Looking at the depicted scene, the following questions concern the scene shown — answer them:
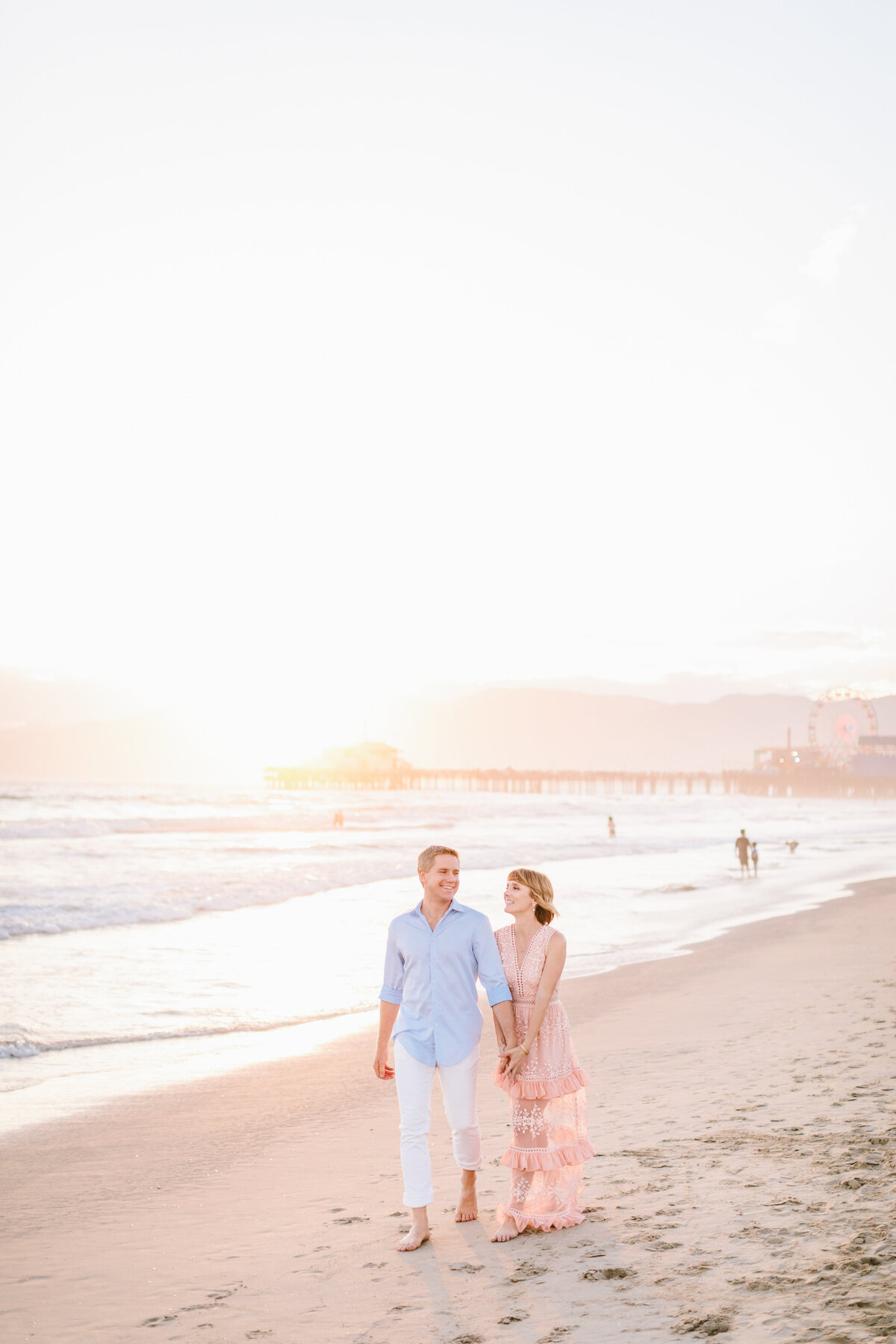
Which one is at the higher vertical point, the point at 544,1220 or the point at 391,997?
the point at 391,997

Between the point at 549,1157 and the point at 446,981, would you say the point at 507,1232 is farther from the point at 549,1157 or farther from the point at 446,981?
the point at 446,981

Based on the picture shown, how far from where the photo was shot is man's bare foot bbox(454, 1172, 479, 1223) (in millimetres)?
4148

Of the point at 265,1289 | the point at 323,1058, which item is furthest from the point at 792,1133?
the point at 323,1058

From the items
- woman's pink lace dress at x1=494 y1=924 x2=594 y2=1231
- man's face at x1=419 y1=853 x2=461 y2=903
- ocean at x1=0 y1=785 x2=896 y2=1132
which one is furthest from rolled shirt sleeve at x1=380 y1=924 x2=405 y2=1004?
ocean at x1=0 y1=785 x2=896 y2=1132

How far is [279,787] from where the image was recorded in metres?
131

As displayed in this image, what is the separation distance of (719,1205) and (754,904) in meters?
14.8

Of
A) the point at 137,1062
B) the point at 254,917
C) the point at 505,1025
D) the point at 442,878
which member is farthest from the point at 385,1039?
the point at 254,917

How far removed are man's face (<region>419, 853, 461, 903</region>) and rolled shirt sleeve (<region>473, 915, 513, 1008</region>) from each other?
0.64 ft

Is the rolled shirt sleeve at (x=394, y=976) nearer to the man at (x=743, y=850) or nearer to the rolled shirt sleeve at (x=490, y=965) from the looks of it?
the rolled shirt sleeve at (x=490, y=965)

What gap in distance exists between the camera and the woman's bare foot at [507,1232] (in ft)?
12.9

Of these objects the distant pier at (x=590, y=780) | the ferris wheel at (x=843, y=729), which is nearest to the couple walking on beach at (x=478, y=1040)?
the distant pier at (x=590, y=780)

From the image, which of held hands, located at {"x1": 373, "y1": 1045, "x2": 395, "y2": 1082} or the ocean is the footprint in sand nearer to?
held hands, located at {"x1": 373, "y1": 1045, "x2": 395, "y2": 1082}

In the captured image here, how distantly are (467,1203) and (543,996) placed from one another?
1000 mm

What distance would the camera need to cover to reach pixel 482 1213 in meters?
4.32
